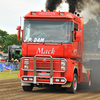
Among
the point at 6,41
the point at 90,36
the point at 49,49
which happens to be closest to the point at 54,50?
the point at 49,49

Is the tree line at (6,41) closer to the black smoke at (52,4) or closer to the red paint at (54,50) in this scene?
the black smoke at (52,4)

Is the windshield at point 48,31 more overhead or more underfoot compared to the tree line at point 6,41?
more underfoot

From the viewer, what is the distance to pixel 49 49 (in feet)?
40.4

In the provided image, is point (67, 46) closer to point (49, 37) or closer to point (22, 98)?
point (49, 37)

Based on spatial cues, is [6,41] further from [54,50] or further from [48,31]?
[54,50]

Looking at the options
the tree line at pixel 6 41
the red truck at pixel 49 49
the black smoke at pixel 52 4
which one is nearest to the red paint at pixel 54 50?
the red truck at pixel 49 49

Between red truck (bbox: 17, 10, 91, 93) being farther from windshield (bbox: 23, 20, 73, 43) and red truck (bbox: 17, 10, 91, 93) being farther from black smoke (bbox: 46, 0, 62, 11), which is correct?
black smoke (bbox: 46, 0, 62, 11)

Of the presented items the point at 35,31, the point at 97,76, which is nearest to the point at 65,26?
the point at 35,31

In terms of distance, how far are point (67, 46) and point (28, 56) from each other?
183cm

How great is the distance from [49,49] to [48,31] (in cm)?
81

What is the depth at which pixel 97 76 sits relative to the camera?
51.2 ft

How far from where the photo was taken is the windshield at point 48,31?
40.8 feet

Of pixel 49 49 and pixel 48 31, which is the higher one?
pixel 48 31

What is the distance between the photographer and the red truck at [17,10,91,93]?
1224 cm
